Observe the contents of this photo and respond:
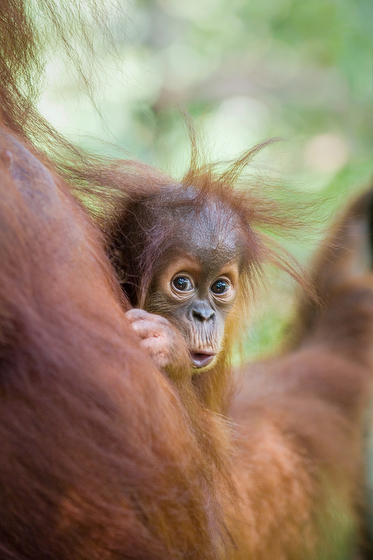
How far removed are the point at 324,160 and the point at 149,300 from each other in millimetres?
4767

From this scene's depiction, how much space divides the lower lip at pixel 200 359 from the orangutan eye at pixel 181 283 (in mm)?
178

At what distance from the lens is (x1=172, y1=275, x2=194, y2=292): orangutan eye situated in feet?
5.47

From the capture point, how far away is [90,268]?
1045 mm

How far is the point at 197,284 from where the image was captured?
1705mm

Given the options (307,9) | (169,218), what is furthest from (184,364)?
(307,9)

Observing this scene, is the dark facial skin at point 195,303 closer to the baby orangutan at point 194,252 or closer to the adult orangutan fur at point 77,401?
the baby orangutan at point 194,252

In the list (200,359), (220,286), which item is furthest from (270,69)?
(200,359)

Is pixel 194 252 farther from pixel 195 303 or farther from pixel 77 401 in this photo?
pixel 77 401

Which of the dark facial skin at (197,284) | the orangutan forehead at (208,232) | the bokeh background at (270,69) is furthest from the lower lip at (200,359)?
the bokeh background at (270,69)

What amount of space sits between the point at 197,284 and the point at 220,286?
8 centimetres

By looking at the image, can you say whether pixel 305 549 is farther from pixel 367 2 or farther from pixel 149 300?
pixel 367 2

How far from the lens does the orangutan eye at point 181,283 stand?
167cm

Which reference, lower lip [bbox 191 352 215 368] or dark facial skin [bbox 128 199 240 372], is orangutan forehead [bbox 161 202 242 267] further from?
lower lip [bbox 191 352 215 368]

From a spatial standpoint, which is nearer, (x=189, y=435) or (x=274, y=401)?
(x=189, y=435)
